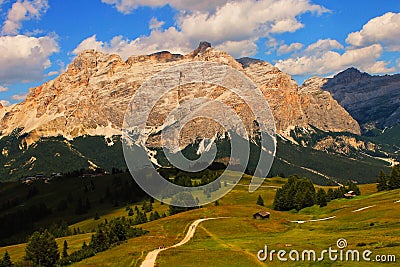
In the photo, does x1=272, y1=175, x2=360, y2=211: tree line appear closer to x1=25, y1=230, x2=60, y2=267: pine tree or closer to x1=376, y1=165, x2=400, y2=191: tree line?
x1=376, y1=165, x2=400, y2=191: tree line

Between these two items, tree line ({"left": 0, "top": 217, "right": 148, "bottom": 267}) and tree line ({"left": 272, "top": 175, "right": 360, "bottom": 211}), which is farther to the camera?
tree line ({"left": 272, "top": 175, "right": 360, "bottom": 211})

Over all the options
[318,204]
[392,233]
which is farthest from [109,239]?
[318,204]

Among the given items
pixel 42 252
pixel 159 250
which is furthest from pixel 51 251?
pixel 159 250

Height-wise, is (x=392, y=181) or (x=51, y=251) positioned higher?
(x=392, y=181)

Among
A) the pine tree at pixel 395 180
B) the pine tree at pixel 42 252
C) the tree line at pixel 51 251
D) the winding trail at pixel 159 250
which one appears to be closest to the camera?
the winding trail at pixel 159 250

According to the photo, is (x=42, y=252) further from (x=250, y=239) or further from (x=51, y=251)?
(x=250, y=239)

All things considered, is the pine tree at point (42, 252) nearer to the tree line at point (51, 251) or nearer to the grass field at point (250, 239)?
the tree line at point (51, 251)

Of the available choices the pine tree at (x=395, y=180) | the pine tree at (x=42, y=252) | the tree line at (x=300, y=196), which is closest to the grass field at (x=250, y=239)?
the pine tree at (x=42, y=252)

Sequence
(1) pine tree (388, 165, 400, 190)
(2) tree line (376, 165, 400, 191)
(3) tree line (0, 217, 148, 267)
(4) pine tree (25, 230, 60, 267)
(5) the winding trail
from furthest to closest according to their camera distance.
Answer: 1. (2) tree line (376, 165, 400, 191)
2. (1) pine tree (388, 165, 400, 190)
3. (4) pine tree (25, 230, 60, 267)
4. (3) tree line (0, 217, 148, 267)
5. (5) the winding trail

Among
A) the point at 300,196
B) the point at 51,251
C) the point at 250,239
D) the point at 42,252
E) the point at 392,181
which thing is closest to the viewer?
the point at 250,239

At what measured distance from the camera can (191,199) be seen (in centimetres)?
19625

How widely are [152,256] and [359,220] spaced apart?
5009 centimetres

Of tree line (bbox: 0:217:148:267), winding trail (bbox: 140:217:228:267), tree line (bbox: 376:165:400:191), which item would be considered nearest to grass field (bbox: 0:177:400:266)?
winding trail (bbox: 140:217:228:267)

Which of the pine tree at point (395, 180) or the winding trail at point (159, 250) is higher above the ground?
the pine tree at point (395, 180)
